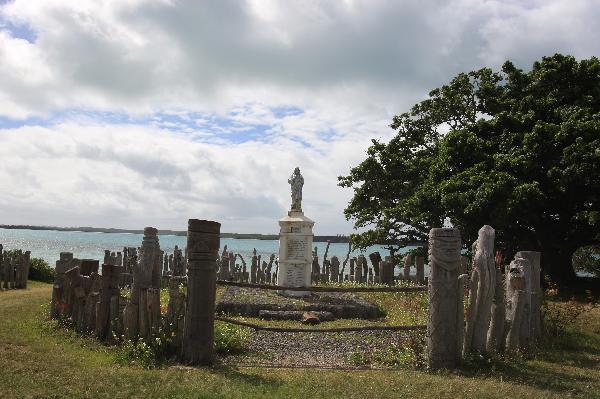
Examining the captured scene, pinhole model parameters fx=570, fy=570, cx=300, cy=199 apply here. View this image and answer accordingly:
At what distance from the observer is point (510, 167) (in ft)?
59.3

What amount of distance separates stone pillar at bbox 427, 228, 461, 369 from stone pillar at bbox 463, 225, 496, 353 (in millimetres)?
487

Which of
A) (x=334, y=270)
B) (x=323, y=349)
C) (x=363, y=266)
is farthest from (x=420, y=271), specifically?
(x=323, y=349)

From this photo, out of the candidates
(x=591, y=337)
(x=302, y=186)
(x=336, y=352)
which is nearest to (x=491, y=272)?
(x=336, y=352)

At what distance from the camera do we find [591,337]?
35.4 ft

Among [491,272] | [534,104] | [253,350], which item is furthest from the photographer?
[534,104]

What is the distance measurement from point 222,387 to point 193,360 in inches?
41.7

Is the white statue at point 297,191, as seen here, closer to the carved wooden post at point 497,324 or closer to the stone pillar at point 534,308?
the stone pillar at point 534,308

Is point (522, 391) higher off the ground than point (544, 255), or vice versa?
point (544, 255)

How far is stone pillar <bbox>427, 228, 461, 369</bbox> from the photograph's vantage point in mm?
7707

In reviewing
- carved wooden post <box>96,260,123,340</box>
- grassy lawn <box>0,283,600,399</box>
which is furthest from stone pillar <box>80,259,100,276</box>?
grassy lawn <box>0,283,600,399</box>

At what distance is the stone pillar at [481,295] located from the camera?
8.18 meters

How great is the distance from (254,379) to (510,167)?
44.4 ft

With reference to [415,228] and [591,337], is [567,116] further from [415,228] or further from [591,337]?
[591,337]

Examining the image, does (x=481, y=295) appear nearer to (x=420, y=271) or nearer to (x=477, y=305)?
(x=477, y=305)
